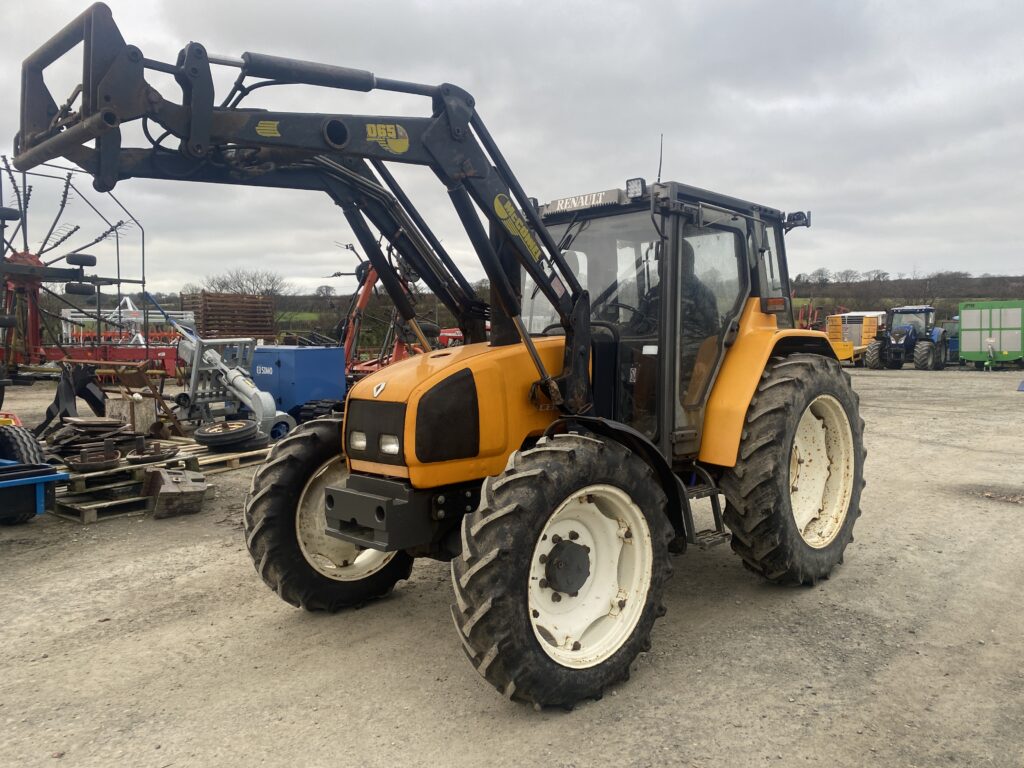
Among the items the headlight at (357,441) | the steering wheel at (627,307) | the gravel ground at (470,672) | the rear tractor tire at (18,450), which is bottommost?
the gravel ground at (470,672)

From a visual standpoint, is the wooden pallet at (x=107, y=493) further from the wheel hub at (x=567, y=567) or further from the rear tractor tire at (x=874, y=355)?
the rear tractor tire at (x=874, y=355)

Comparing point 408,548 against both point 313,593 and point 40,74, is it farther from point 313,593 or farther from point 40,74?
point 40,74

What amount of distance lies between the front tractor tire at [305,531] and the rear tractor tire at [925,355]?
26.3 metres

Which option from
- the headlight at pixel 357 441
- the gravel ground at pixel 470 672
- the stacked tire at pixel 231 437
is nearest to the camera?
the gravel ground at pixel 470 672

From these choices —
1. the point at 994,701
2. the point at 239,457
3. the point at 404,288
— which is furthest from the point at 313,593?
the point at 239,457

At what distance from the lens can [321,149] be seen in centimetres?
311

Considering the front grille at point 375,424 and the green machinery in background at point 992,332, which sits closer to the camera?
the front grille at point 375,424

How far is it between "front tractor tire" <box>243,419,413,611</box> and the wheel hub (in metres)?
1.14

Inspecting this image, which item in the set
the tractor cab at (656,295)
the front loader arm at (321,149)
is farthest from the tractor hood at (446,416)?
the tractor cab at (656,295)

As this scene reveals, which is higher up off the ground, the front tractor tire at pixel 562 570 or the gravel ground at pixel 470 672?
the front tractor tire at pixel 562 570

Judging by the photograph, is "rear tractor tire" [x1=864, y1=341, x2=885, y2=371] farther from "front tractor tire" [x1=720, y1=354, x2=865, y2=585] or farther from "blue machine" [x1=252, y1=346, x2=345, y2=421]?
"front tractor tire" [x1=720, y1=354, x2=865, y2=585]

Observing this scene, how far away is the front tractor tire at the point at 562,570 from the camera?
119 inches

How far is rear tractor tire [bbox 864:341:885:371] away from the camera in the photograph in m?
27.5

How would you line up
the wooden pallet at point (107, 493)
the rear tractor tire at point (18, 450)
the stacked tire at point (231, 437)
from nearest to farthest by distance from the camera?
1. the rear tractor tire at point (18, 450)
2. the wooden pallet at point (107, 493)
3. the stacked tire at point (231, 437)
